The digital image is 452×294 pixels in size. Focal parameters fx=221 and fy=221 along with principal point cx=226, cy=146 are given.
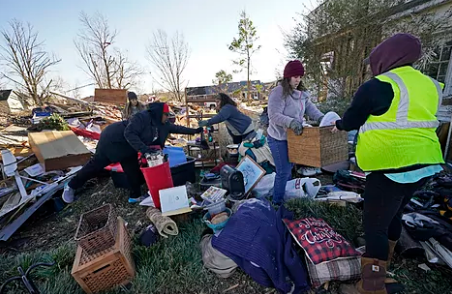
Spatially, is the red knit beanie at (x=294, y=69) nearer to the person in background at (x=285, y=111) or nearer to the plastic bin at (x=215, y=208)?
the person in background at (x=285, y=111)

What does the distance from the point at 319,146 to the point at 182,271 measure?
1.55m

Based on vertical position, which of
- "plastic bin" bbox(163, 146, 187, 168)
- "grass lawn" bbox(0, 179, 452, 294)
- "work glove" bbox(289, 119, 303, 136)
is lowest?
"grass lawn" bbox(0, 179, 452, 294)

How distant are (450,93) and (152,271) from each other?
20.3 ft

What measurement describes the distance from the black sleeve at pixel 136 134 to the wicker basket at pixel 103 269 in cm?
108

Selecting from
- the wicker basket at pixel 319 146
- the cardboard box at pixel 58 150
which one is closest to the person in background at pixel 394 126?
the wicker basket at pixel 319 146

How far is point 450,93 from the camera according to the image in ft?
14.7

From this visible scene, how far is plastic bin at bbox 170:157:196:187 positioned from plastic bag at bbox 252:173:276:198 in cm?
104

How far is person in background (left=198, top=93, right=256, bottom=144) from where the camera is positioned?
3541mm

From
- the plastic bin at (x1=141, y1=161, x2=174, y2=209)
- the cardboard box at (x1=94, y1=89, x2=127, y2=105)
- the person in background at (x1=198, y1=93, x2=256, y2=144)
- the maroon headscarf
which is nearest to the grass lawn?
the plastic bin at (x1=141, y1=161, x2=174, y2=209)

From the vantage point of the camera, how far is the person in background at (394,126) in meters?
1.14

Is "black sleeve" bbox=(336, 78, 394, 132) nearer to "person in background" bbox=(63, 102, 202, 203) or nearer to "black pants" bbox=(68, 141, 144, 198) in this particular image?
"person in background" bbox=(63, 102, 202, 203)

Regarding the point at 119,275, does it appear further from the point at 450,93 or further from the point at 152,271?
the point at 450,93

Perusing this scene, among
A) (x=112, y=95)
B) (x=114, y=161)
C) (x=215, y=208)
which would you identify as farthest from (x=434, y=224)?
(x=112, y=95)

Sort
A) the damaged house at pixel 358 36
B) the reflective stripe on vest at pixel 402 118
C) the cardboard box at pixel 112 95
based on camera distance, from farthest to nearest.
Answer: the cardboard box at pixel 112 95, the damaged house at pixel 358 36, the reflective stripe on vest at pixel 402 118
